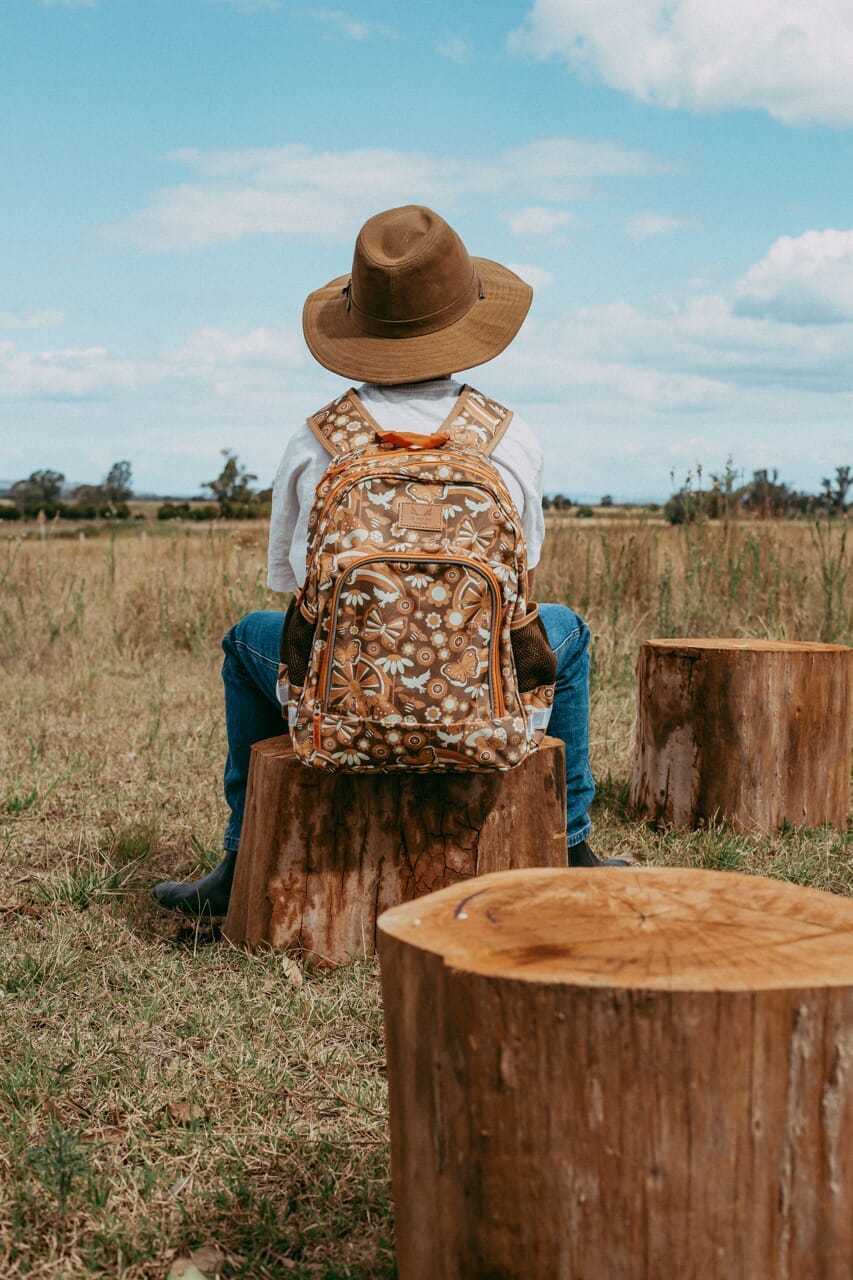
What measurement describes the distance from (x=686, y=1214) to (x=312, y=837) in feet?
5.30

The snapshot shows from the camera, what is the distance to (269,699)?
3.25 metres

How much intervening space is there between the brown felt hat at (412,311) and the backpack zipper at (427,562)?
54cm

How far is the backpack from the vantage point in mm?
2553

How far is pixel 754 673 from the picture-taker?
423 cm

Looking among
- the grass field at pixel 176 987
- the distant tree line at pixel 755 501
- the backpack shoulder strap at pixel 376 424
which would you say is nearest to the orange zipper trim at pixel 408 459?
the backpack shoulder strap at pixel 376 424

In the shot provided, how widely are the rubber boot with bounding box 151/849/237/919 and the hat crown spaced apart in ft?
4.89

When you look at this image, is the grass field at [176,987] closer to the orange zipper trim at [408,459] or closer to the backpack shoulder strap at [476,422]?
the orange zipper trim at [408,459]

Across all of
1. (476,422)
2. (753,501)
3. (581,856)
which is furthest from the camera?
(753,501)

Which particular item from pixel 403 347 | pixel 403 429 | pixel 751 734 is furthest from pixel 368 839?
pixel 751 734

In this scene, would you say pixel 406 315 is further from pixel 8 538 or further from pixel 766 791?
pixel 8 538

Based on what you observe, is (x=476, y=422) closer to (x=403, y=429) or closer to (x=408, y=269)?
(x=403, y=429)

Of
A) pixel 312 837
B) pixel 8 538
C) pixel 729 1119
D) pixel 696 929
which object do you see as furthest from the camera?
pixel 8 538

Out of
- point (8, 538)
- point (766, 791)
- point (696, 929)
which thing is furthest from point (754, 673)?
point (8, 538)

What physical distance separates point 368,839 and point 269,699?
53cm
